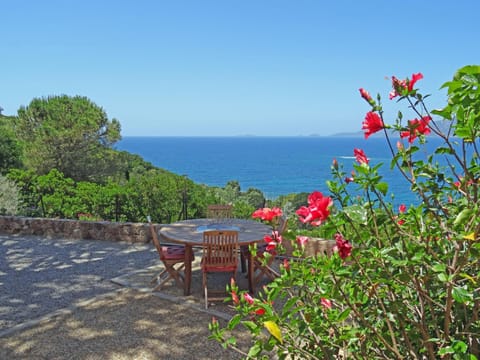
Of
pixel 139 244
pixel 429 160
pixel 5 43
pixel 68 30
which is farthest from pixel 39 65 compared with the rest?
pixel 429 160

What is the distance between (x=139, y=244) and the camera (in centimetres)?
714

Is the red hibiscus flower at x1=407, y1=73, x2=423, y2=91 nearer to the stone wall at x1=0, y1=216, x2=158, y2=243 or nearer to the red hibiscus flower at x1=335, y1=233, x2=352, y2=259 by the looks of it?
the red hibiscus flower at x1=335, y1=233, x2=352, y2=259

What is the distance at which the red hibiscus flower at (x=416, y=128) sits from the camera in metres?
1.36

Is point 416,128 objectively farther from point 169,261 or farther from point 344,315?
point 169,261

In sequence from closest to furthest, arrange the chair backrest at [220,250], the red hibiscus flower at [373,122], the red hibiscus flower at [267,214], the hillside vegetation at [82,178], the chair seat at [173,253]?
the red hibiscus flower at [373,122], the red hibiscus flower at [267,214], the chair backrest at [220,250], the chair seat at [173,253], the hillside vegetation at [82,178]

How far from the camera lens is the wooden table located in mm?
4535

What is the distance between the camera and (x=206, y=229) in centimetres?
502

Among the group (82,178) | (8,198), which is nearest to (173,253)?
(8,198)

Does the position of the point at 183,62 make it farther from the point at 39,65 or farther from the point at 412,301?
the point at 412,301

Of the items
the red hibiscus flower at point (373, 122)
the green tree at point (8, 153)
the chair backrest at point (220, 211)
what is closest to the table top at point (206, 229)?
the chair backrest at point (220, 211)

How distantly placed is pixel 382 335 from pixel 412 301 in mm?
179

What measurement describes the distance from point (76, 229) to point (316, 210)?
736 cm

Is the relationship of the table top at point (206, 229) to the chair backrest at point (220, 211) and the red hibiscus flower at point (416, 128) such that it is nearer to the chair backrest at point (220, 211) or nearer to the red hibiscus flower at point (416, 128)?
the chair backrest at point (220, 211)

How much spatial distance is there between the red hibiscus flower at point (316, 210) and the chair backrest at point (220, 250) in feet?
10.3
